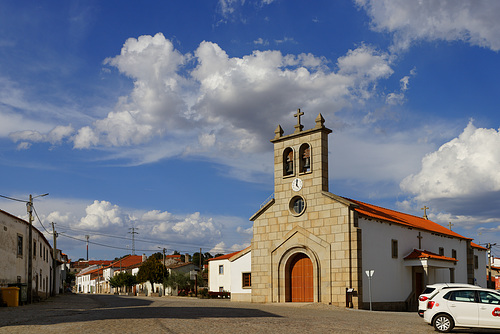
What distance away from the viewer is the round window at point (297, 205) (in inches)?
1368

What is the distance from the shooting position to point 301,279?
3447 centimetres

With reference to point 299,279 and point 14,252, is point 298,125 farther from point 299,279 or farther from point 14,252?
point 14,252

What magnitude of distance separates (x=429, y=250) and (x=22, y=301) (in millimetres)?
28477

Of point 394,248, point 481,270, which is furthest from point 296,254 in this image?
point 481,270

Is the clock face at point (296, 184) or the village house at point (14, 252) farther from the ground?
the clock face at point (296, 184)

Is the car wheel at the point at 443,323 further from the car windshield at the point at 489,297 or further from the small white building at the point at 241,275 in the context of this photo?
the small white building at the point at 241,275

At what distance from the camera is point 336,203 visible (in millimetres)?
32625

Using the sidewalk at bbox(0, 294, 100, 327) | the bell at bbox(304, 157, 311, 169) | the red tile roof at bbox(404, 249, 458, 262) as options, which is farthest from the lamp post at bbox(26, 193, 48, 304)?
the red tile roof at bbox(404, 249, 458, 262)

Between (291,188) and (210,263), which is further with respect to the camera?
(210,263)

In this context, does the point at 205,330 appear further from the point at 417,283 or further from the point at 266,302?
the point at 417,283

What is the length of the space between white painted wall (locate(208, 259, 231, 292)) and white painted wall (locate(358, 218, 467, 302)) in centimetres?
2497

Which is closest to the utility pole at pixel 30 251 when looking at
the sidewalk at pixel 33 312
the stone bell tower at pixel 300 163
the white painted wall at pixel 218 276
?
the sidewalk at pixel 33 312

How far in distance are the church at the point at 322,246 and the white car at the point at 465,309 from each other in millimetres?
13521

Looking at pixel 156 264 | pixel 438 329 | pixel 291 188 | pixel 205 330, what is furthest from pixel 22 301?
pixel 156 264
